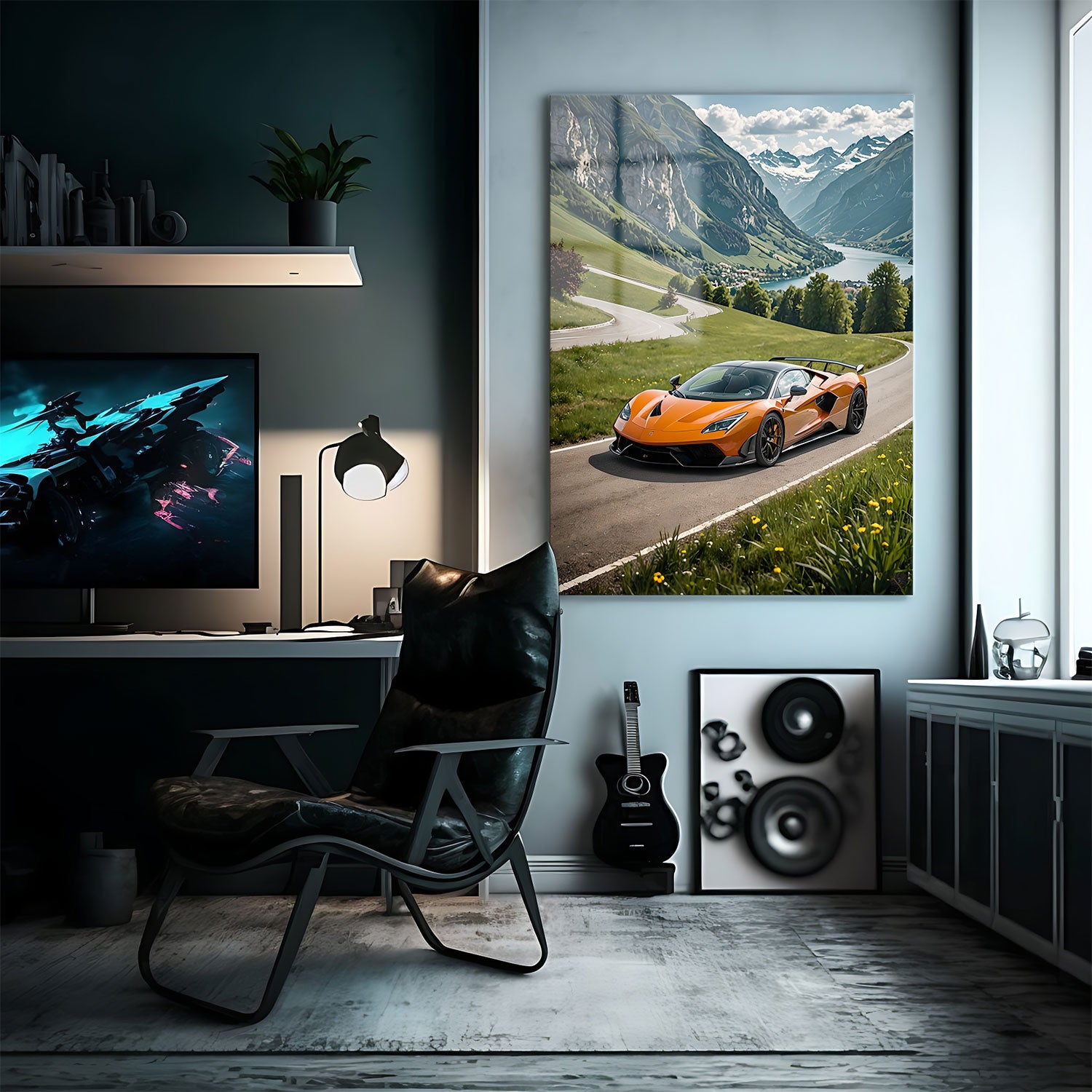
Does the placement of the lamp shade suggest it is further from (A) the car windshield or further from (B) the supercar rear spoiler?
(B) the supercar rear spoiler

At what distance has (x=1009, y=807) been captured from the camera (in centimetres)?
267

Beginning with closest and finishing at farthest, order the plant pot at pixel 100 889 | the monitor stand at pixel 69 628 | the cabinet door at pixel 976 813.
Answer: the cabinet door at pixel 976 813 → the plant pot at pixel 100 889 → the monitor stand at pixel 69 628

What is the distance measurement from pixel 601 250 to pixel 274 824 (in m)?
2.23

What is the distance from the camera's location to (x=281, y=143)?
11.7ft

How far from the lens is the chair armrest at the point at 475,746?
7.49 ft

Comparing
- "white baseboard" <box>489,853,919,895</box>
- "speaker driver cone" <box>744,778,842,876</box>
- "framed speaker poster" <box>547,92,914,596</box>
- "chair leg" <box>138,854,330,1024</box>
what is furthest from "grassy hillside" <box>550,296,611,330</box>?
"chair leg" <box>138,854,330,1024</box>

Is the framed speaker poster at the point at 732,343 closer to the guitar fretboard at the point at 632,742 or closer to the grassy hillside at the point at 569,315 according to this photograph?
the grassy hillside at the point at 569,315

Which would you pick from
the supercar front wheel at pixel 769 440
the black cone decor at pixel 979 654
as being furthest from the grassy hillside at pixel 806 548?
the black cone decor at pixel 979 654

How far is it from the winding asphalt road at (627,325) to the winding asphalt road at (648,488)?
1.18 ft

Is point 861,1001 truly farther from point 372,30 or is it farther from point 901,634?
point 372,30

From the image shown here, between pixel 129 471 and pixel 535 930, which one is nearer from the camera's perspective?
pixel 535 930

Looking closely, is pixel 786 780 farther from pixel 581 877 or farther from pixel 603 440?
pixel 603 440

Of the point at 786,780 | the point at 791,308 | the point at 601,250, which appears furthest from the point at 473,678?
the point at 791,308

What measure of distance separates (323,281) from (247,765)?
1.65 meters
